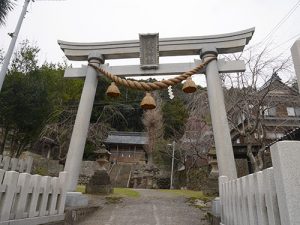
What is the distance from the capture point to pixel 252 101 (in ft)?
37.9

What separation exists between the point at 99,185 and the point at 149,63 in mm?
5907

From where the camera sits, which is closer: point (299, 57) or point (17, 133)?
point (299, 57)

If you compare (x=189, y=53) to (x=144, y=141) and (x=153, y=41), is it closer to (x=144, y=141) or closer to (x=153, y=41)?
(x=153, y=41)

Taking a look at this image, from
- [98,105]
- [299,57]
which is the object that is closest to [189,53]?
[299,57]

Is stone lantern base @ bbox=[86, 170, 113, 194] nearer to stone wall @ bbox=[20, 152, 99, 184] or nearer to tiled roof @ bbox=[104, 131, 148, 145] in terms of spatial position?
stone wall @ bbox=[20, 152, 99, 184]

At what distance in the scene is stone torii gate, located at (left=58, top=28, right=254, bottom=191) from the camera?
6719mm

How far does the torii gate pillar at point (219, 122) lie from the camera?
19.9 ft

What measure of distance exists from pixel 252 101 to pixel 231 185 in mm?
8808

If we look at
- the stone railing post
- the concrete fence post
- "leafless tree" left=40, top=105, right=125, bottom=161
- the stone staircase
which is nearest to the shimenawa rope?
the stone railing post

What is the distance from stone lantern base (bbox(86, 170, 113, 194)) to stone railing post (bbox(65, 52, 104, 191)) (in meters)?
4.04

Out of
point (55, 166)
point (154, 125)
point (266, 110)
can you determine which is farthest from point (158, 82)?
point (154, 125)

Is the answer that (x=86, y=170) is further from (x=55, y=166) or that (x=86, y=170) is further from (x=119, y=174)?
(x=119, y=174)

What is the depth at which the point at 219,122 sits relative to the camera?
651cm

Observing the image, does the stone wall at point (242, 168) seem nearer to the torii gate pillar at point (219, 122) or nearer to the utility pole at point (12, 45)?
the torii gate pillar at point (219, 122)
